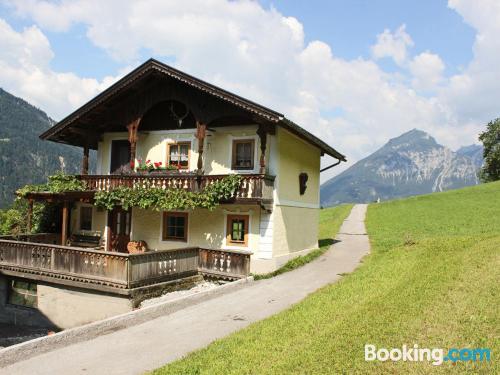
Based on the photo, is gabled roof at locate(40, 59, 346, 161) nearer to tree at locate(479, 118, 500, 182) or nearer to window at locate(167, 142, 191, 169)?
window at locate(167, 142, 191, 169)

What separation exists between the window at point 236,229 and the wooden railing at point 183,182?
162 centimetres

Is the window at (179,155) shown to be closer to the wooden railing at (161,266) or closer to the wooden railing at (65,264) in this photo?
the wooden railing at (161,266)

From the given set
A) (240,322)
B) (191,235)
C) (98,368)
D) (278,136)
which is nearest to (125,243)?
(191,235)

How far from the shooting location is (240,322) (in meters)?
10.9

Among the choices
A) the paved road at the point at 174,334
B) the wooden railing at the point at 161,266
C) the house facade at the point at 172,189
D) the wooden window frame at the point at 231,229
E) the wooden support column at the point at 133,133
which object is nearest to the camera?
the paved road at the point at 174,334

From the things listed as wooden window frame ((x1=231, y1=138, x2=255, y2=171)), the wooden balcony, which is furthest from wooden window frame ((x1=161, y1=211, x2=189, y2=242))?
wooden window frame ((x1=231, y1=138, x2=255, y2=171))

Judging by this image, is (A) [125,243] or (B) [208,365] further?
(A) [125,243]

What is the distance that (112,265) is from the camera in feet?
47.3

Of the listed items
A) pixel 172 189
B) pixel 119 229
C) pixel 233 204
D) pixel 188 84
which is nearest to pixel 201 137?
pixel 188 84

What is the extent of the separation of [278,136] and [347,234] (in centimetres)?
1536

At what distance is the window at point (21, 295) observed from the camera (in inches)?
711

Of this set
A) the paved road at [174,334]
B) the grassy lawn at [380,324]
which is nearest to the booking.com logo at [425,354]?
the grassy lawn at [380,324]

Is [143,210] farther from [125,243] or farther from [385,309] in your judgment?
[385,309]

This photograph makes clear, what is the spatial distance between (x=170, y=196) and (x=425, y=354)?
12.3 metres
